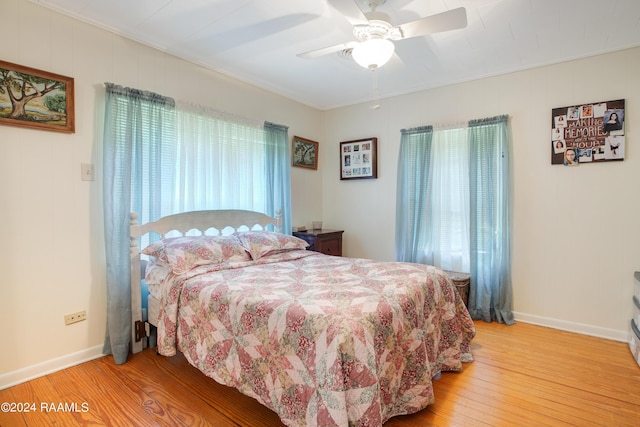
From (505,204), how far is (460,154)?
0.70m

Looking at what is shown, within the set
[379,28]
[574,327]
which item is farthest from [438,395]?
[379,28]

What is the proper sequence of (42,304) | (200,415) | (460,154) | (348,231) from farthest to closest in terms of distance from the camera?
1. (348,231)
2. (460,154)
3. (42,304)
4. (200,415)

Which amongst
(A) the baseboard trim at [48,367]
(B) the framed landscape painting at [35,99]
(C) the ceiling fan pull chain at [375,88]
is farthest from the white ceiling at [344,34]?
(A) the baseboard trim at [48,367]

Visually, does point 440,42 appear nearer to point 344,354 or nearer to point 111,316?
point 344,354

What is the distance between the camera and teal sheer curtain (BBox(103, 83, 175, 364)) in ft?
7.95

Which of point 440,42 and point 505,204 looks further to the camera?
point 505,204

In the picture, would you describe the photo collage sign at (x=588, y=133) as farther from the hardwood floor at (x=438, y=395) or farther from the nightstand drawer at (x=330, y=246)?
the nightstand drawer at (x=330, y=246)

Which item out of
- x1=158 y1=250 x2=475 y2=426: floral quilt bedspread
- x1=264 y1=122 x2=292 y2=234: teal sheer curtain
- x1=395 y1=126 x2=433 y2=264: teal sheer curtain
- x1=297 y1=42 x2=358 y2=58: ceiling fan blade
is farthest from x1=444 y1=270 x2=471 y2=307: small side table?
x1=297 y1=42 x2=358 y2=58: ceiling fan blade

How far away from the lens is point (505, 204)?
3.23m

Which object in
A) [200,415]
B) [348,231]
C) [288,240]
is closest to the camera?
[200,415]

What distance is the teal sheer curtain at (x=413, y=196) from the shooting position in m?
3.71

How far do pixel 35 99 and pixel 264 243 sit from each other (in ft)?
6.13

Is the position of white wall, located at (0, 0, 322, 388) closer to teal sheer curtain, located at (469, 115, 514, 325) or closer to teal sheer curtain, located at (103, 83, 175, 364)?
teal sheer curtain, located at (103, 83, 175, 364)

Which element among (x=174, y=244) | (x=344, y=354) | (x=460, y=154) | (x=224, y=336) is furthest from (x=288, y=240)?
(x=460, y=154)
